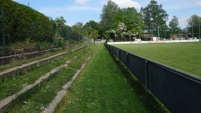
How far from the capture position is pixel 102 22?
13188 cm

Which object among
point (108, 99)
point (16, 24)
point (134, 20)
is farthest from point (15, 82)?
point (134, 20)

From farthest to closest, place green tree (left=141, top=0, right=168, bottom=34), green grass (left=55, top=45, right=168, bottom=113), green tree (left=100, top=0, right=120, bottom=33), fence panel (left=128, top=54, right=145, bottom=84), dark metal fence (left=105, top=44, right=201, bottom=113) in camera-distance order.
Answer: green tree (left=141, top=0, right=168, bottom=34) < green tree (left=100, top=0, right=120, bottom=33) < fence panel (left=128, top=54, right=145, bottom=84) < green grass (left=55, top=45, right=168, bottom=113) < dark metal fence (left=105, top=44, right=201, bottom=113)

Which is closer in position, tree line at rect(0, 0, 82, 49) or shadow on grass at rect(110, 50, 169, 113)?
shadow on grass at rect(110, 50, 169, 113)

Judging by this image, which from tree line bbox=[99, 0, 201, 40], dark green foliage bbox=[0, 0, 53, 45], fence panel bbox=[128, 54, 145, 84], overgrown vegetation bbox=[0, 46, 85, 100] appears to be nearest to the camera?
overgrown vegetation bbox=[0, 46, 85, 100]

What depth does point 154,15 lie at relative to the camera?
145 meters

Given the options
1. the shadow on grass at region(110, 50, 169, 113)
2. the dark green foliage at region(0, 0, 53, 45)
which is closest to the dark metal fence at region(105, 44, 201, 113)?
the shadow on grass at region(110, 50, 169, 113)

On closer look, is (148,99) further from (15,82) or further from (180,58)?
(180,58)

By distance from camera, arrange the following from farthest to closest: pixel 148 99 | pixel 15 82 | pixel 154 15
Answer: pixel 154 15
pixel 15 82
pixel 148 99

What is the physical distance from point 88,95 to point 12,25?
8.61m

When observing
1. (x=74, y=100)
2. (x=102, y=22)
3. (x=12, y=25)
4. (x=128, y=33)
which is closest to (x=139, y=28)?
(x=128, y=33)

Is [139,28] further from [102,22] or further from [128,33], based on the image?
[102,22]

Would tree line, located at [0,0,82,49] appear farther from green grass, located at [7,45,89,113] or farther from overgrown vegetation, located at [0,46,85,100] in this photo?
green grass, located at [7,45,89,113]

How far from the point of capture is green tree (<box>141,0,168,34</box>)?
145m

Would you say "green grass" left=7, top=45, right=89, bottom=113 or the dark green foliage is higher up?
the dark green foliage
